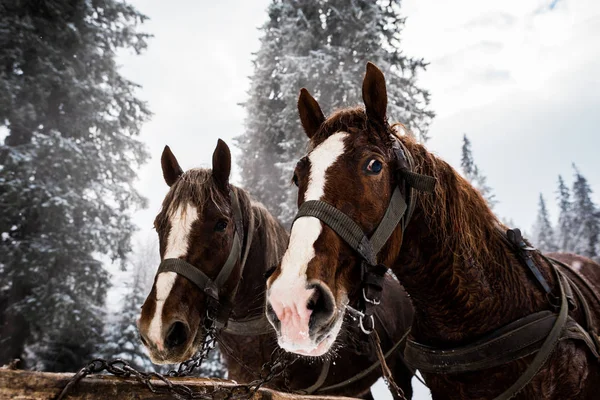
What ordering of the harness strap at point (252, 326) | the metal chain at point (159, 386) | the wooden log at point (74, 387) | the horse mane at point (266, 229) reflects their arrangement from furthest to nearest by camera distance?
the horse mane at point (266, 229)
the harness strap at point (252, 326)
the metal chain at point (159, 386)
the wooden log at point (74, 387)

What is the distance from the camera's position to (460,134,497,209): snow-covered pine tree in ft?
80.4

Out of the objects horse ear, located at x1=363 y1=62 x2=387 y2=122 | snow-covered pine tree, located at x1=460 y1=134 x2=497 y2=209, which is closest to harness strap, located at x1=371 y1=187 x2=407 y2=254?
horse ear, located at x1=363 y1=62 x2=387 y2=122

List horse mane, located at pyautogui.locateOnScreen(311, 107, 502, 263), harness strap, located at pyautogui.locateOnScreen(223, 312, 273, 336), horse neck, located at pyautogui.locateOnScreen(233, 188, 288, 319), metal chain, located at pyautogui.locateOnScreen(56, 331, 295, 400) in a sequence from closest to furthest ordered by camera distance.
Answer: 1. metal chain, located at pyautogui.locateOnScreen(56, 331, 295, 400)
2. horse mane, located at pyautogui.locateOnScreen(311, 107, 502, 263)
3. harness strap, located at pyautogui.locateOnScreen(223, 312, 273, 336)
4. horse neck, located at pyautogui.locateOnScreen(233, 188, 288, 319)

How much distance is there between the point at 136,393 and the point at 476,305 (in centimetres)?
174

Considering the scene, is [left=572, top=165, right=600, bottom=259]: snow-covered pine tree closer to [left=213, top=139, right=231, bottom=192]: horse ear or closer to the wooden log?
[left=213, top=139, right=231, bottom=192]: horse ear

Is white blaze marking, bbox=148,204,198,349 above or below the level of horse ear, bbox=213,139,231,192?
below

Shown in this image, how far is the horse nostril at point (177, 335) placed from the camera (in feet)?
8.03

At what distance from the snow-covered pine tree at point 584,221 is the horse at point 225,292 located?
2564cm

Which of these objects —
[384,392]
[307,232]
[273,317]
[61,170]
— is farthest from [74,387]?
[384,392]

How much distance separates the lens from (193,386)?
1.38 metres

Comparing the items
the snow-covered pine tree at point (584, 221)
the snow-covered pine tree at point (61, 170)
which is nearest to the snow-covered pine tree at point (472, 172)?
the snow-covered pine tree at point (584, 221)

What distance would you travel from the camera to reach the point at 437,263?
2.04m

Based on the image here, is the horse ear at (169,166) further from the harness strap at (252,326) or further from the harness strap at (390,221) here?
the harness strap at (390,221)

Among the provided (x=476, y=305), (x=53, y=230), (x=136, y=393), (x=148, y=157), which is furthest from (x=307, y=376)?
(x=148, y=157)
